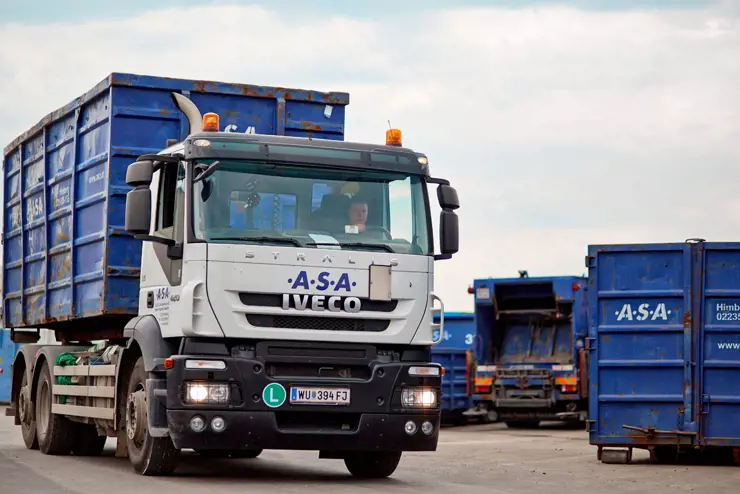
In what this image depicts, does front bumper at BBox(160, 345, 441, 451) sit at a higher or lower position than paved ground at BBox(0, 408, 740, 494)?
higher

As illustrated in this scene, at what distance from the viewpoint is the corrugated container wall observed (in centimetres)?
1330

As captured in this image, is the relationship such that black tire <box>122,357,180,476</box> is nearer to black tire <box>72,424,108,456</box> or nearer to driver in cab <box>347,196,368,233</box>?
driver in cab <box>347,196,368,233</box>

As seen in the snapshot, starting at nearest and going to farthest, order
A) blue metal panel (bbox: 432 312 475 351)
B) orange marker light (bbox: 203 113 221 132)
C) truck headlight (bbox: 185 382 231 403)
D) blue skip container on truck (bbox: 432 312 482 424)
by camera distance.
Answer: truck headlight (bbox: 185 382 231 403)
orange marker light (bbox: 203 113 221 132)
blue skip container on truck (bbox: 432 312 482 424)
blue metal panel (bbox: 432 312 475 351)

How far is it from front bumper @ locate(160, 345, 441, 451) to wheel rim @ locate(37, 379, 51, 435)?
435 cm

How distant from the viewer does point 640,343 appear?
1589cm

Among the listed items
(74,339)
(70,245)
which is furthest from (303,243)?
(74,339)

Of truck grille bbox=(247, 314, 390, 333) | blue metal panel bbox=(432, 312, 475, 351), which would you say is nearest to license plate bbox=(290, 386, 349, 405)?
truck grille bbox=(247, 314, 390, 333)

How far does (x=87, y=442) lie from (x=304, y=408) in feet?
15.9

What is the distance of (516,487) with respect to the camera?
12336mm

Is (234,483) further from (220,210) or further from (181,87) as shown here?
(181,87)

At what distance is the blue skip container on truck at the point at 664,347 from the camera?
1553cm

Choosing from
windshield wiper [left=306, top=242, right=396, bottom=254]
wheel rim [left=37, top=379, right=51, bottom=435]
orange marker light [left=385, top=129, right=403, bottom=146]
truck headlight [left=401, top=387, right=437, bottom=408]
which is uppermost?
orange marker light [left=385, top=129, right=403, bottom=146]

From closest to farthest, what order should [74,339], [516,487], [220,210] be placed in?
[220,210]
[516,487]
[74,339]

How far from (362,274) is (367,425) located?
135 cm
